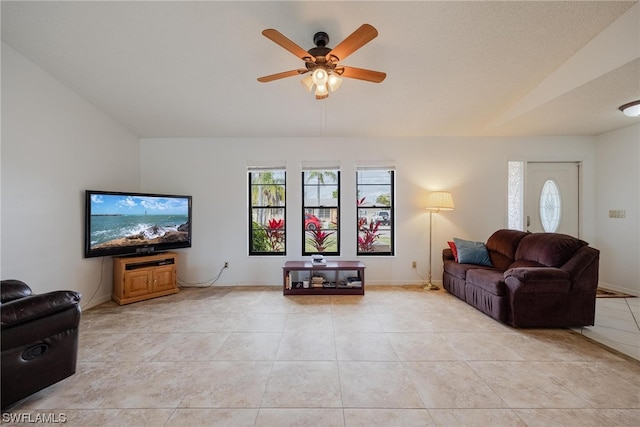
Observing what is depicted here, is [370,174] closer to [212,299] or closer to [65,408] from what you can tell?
[212,299]

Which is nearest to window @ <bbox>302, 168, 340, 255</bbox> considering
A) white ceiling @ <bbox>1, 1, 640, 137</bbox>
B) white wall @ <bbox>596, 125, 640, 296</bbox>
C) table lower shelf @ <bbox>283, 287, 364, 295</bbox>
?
table lower shelf @ <bbox>283, 287, 364, 295</bbox>

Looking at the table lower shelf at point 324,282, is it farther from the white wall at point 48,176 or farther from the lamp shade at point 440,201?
the white wall at point 48,176

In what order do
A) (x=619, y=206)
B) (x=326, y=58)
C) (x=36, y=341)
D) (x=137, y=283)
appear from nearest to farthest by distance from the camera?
1. (x=36, y=341)
2. (x=326, y=58)
3. (x=137, y=283)
4. (x=619, y=206)

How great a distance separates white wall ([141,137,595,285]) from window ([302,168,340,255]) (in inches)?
6.1

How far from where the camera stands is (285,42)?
6.07 ft

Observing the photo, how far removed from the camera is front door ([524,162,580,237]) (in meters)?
4.29

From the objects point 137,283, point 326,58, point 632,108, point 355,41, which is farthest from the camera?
point 137,283

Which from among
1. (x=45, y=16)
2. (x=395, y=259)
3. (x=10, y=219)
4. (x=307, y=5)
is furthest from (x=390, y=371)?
(x=45, y=16)

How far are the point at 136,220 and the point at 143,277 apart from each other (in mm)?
812

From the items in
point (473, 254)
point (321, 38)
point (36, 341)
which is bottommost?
point (36, 341)

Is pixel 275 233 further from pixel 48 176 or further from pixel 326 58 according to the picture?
pixel 326 58

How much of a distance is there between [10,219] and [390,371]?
374cm

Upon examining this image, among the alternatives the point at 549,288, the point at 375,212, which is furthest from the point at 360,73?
the point at 549,288

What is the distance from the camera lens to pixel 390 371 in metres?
1.95
